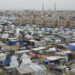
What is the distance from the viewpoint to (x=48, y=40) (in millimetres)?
12773

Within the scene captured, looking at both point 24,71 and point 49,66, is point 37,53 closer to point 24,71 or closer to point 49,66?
point 49,66

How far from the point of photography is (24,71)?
6141mm

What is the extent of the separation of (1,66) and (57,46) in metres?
5.14

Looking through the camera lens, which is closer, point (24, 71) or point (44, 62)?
point (24, 71)

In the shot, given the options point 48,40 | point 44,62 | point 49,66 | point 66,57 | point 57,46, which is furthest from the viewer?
point 48,40

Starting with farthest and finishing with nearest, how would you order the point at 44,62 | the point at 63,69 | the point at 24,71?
the point at 44,62
the point at 63,69
the point at 24,71

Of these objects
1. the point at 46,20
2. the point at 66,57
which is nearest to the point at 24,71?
the point at 66,57

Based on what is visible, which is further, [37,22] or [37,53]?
[37,22]

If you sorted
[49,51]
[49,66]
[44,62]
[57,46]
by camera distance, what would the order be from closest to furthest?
1. [49,66]
2. [44,62]
3. [49,51]
4. [57,46]

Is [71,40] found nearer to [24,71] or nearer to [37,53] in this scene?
[37,53]

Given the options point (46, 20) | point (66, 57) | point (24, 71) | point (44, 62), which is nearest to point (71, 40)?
point (66, 57)

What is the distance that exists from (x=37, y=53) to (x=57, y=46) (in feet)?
7.30

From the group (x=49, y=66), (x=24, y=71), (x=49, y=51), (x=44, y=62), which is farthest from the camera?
(x=49, y=51)

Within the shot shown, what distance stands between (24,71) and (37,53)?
12.4 ft
